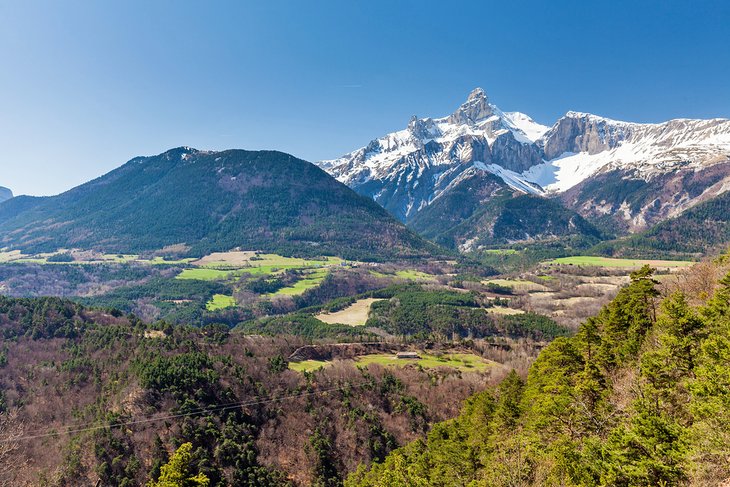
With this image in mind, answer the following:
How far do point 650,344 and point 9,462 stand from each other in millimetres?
88527

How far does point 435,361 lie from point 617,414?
93.3m

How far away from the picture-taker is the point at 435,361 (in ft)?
405

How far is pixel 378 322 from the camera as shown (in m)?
174

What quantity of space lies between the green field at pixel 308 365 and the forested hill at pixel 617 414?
163 ft

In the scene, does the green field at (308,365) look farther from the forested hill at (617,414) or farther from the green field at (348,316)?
the green field at (348,316)

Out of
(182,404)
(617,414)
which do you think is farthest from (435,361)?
(617,414)

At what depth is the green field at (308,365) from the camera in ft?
355

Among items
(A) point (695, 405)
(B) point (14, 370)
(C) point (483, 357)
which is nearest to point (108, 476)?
(B) point (14, 370)

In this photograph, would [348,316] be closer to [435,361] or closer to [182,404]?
[435,361]

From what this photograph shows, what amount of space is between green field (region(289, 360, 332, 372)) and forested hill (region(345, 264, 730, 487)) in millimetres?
49694

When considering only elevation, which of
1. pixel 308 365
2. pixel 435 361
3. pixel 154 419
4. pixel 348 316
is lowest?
pixel 435 361

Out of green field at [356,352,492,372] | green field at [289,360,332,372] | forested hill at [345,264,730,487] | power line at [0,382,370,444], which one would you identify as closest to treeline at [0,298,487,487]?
power line at [0,382,370,444]

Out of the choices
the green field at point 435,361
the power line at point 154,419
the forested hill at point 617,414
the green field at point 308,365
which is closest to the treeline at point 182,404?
the power line at point 154,419

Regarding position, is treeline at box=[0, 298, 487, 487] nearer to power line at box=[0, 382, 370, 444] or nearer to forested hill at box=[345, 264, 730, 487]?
power line at box=[0, 382, 370, 444]
